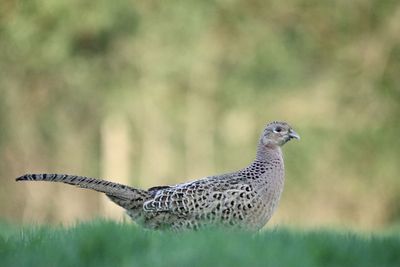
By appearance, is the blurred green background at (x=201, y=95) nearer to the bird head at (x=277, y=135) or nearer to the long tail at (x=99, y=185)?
the bird head at (x=277, y=135)

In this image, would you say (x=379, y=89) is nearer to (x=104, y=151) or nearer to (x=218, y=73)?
Answer: (x=218, y=73)

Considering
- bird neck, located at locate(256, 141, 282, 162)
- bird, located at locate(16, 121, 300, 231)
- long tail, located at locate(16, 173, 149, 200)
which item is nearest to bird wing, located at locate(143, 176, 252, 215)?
bird, located at locate(16, 121, 300, 231)

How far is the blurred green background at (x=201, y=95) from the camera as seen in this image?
28.6 meters

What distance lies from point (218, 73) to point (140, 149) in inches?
243

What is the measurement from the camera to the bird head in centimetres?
1110

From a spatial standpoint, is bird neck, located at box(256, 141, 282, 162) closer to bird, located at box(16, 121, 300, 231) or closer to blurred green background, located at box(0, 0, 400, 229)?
bird, located at box(16, 121, 300, 231)

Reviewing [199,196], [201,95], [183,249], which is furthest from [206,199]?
[201,95]

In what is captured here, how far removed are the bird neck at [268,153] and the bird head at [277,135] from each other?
3cm

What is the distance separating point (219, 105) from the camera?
108 ft

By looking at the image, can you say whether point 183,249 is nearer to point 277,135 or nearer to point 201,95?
point 277,135

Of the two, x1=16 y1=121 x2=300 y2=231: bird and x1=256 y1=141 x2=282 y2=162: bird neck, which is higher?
x1=256 y1=141 x2=282 y2=162: bird neck

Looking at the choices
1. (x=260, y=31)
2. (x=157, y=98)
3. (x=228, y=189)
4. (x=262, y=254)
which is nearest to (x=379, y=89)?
(x=260, y=31)

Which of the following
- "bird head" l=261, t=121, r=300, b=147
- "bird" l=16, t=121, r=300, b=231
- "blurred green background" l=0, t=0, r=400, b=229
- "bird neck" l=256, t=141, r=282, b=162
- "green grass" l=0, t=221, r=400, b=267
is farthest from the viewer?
"blurred green background" l=0, t=0, r=400, b=229

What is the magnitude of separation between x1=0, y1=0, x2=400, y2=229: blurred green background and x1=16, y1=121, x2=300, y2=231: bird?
1522 centimetres
